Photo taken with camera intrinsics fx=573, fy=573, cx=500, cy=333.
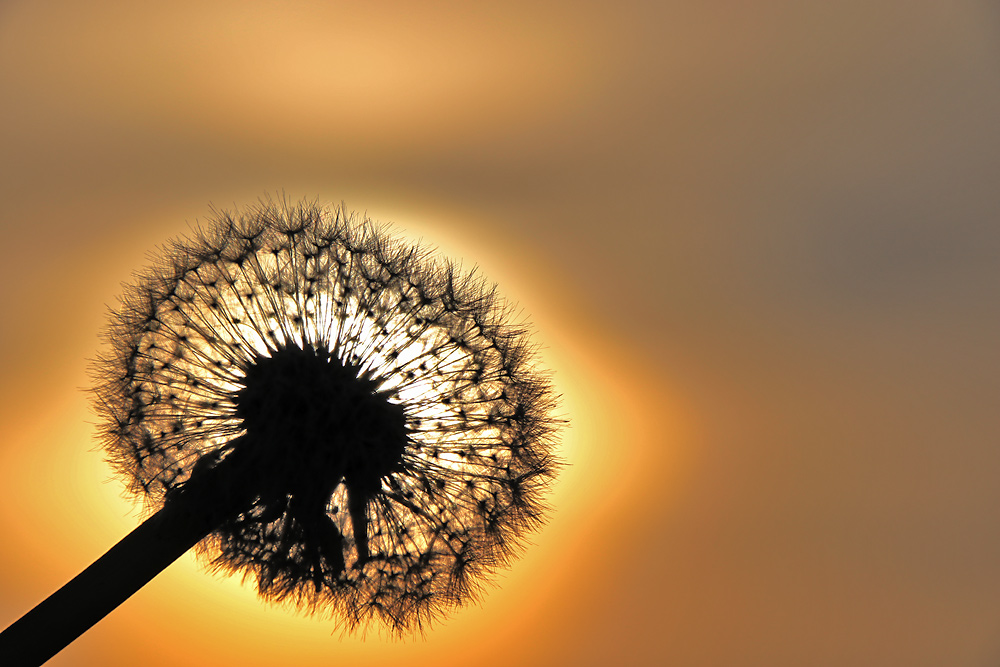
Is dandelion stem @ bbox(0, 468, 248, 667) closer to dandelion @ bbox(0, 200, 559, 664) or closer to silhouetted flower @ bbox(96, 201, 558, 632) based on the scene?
dandelion @ bbox(0, 200, 559, 664)

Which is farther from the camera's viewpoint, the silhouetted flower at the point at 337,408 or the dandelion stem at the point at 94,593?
the silhouetted flower at the point at 337,408

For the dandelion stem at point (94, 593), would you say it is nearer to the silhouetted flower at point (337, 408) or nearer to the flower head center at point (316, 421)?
the silhouetted flower at point (337, 408)

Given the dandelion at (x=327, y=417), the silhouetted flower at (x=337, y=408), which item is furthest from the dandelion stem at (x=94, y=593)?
the silhouetted flower at (x=337, y=408)

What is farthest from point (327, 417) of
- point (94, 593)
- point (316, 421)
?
point (94, 593)

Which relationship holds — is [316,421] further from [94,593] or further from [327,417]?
[94,593]

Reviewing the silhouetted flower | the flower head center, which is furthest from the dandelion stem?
the flower head center

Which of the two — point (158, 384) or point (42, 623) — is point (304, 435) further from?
point (42, 623)

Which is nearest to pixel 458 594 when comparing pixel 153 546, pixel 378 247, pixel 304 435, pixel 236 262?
pixel 304 435

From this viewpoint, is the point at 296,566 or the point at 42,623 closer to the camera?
the point at 42,623
